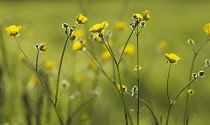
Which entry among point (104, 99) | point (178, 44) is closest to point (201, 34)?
point (178, 44)

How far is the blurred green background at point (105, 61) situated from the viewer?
62.4 inches

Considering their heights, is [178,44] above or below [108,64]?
above

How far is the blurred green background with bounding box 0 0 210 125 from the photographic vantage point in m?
1.58

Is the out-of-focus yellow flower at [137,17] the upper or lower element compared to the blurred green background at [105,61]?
upper

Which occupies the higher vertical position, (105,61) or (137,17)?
(137,17)

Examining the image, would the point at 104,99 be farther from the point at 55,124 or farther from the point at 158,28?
the point at 158,28

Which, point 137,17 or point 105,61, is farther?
point 105,61

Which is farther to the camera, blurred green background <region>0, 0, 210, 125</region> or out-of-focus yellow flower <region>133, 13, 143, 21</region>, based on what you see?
blurred green background <region>0, 0, 210, 125</region>

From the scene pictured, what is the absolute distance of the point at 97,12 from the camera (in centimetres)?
431

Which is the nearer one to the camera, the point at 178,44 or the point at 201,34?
the point at 178,44

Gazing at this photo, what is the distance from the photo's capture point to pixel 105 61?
100.0 inches

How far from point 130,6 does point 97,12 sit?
43 cm

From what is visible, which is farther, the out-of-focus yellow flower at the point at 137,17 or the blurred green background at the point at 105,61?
the blurred green background at the point at 105,61

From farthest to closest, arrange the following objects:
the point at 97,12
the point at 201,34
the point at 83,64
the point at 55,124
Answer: the point at 97,12, the point at 201,34, the point at 83,64, the point at 55,124
